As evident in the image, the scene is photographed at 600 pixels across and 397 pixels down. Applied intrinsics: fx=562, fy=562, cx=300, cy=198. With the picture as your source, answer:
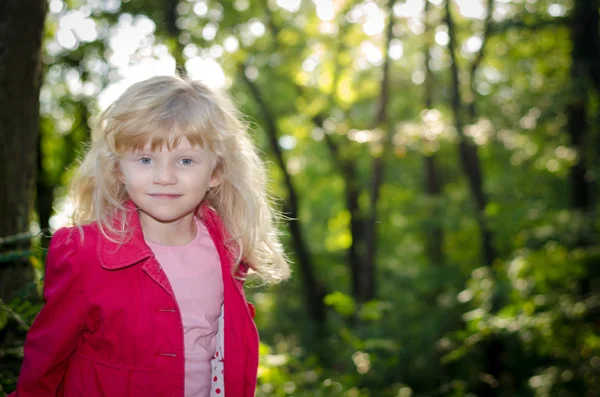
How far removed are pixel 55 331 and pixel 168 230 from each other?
52cm

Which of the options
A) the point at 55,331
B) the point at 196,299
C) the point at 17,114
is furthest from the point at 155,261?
the point at 17,114

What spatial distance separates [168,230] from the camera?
2023 mm

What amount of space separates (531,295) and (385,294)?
707 centimetres

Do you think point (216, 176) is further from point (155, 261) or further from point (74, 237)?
point (74, 237)

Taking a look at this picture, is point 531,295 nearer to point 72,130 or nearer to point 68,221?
point 68,221

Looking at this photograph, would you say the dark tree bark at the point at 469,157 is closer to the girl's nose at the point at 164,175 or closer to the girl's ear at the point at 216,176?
the girl's ear at the point at 216,176

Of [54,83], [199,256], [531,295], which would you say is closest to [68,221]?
[199,256]

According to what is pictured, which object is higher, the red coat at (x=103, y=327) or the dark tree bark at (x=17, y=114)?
the dark tree bark at (x=17, y=114)

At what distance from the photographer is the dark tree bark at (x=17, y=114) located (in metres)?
2.62

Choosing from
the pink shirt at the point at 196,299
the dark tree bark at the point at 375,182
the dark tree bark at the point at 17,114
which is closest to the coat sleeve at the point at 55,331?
the pink shirt at the point at 196,299

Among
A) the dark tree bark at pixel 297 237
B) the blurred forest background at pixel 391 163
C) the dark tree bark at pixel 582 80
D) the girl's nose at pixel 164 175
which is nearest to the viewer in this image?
the girl's nose at pixel 164 175

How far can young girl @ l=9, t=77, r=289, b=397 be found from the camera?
1.71 metres

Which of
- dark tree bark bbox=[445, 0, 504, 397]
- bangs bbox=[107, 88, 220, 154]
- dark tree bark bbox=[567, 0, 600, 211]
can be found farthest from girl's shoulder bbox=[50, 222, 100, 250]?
dark tree bark bbox=[567, 0, 600, 211]

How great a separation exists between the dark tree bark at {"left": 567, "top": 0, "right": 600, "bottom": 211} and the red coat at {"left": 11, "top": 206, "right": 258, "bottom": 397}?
22.4 ft
